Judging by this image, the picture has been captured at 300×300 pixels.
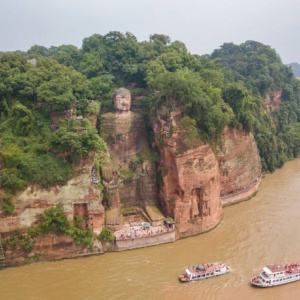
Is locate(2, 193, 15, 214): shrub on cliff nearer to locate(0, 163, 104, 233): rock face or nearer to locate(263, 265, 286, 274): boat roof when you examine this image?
locate(0, 163, 104, 233): rock face

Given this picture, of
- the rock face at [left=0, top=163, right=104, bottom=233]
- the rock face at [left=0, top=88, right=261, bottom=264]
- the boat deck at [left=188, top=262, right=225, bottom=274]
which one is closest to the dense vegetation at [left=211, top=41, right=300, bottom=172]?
the rock face at [left=0, top=88, right=261, bottom=264]

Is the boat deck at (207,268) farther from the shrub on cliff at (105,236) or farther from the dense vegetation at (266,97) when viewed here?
the dense vegetation at (266,97)

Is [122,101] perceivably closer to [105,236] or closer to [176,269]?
[105,236]

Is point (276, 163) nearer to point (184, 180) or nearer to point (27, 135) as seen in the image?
point (184, 180)

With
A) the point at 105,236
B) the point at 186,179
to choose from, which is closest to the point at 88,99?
the point at 186,179

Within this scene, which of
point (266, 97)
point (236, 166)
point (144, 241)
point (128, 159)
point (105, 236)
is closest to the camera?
point (105, 236)

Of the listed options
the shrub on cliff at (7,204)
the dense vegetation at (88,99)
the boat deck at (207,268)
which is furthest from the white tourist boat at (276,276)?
the shrub on cliff at (7,204)

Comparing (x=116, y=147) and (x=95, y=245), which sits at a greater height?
(x=116, y=147)
